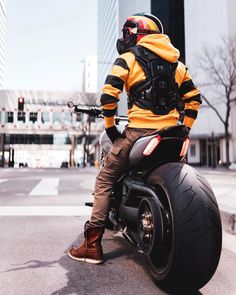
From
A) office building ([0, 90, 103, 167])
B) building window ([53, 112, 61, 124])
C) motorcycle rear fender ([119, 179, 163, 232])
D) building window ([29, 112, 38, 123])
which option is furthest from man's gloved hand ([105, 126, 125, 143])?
building window ([29, 112, 38, 123])

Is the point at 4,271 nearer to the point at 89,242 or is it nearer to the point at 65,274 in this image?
the point at 65,274

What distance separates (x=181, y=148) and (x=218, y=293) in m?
1.01

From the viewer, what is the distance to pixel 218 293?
2236 millimetres

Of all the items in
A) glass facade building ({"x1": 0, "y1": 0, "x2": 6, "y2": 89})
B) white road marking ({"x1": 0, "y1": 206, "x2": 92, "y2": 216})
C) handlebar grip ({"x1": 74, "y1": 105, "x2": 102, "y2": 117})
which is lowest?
white road marking ({"x1": 0, "y1": 206, "x2": 92, "y2": 216})

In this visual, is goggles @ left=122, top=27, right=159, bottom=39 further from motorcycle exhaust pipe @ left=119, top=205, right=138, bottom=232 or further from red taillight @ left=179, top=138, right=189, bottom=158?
motorcycle exhaust pipe @ left=119, top=205, right=138, bottom=232

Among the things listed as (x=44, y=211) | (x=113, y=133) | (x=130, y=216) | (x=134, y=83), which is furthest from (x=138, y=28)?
(x=44, y=211)

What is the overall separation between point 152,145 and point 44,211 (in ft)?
11.6

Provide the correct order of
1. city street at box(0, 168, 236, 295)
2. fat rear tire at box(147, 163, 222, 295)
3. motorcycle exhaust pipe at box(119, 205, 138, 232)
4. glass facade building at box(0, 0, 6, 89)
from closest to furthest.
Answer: fat rear tire at box(147, 163, 222, 295), city street at box(0, 168, 236, 295), motorcycle exhaust pipe at box(119, 205, 138, 232), glass facade building at box(0, 0, 6, 89)

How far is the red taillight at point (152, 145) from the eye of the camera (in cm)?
230

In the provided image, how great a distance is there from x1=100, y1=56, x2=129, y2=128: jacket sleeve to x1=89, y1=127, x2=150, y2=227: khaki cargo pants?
23cm

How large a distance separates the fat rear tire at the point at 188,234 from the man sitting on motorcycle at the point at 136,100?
0.54m

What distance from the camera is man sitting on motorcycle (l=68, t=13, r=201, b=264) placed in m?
2.57

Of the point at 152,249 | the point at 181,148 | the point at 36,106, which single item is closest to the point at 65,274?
the point at 152,249

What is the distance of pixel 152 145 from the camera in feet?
7.63
